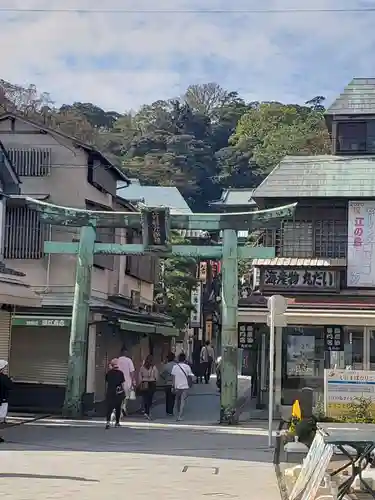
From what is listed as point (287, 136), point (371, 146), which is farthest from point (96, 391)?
point (287, 136)

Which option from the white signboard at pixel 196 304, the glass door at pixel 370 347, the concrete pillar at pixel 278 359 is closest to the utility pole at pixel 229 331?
the concrete pillar at pixel 278 359

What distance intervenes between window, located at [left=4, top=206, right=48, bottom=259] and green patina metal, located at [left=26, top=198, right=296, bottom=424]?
105 inches

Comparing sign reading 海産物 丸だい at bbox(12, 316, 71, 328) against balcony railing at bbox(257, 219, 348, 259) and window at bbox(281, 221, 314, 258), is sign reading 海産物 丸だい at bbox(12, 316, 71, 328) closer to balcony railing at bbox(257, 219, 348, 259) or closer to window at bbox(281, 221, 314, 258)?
balcony railing at bbox(257, 219, 348, 259)

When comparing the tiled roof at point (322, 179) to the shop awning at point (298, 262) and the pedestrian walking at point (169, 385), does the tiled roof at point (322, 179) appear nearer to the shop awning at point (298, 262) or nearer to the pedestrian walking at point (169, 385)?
the shop awning at point (298, 262)

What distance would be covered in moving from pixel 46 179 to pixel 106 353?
5.95 metres

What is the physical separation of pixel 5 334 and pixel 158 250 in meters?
4.61

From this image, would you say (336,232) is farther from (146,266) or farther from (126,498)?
(126,498)

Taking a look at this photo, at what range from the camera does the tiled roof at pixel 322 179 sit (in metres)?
23.5

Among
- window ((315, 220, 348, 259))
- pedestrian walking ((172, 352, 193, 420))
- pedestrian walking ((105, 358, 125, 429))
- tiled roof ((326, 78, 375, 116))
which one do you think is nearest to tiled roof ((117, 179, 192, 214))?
tiled roof ((326, 78, 375, 116))

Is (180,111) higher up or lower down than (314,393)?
higher up

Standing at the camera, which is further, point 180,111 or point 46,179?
point 180,111

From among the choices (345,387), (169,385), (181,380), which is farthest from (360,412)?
(169,385)

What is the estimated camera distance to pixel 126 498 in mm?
9656

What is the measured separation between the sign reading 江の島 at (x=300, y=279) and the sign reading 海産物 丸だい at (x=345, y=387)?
19.8ft
